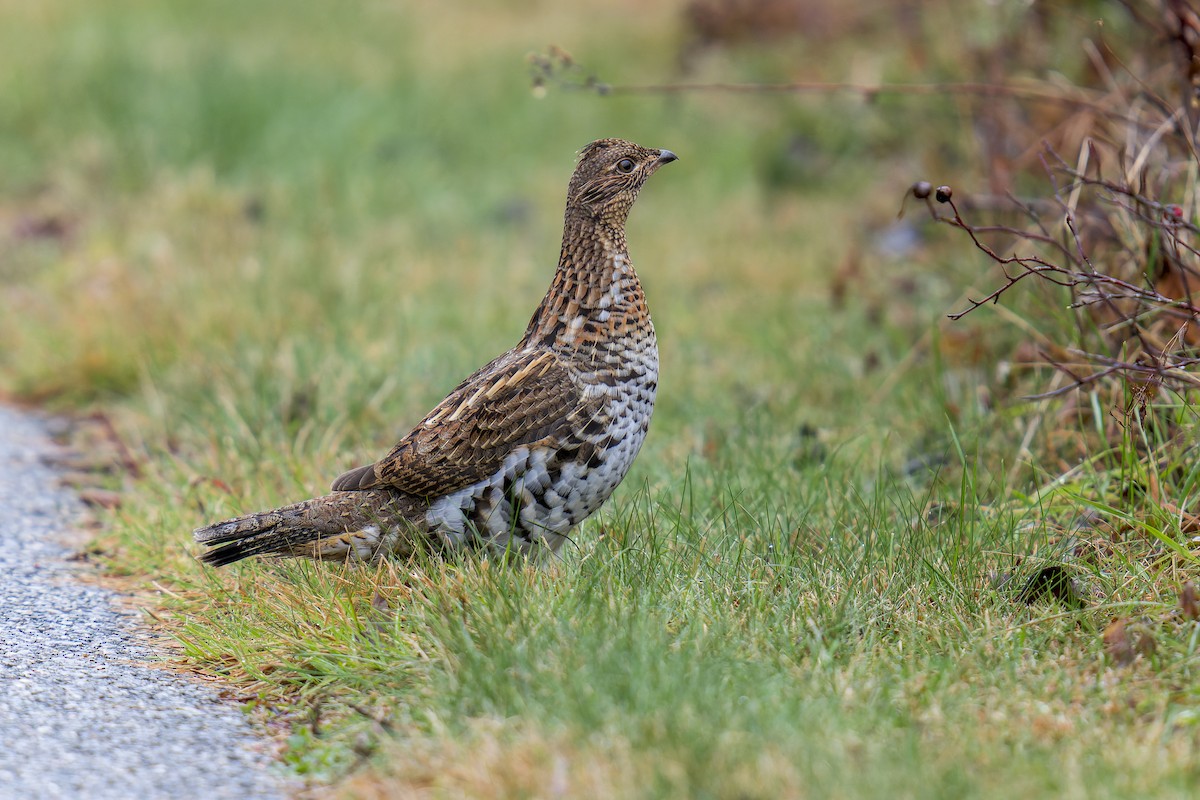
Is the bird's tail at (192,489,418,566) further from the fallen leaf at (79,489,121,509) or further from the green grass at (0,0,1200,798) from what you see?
the fallen leaf at (79,489,121,509)

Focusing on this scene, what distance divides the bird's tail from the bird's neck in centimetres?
74

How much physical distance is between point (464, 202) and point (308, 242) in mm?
2433

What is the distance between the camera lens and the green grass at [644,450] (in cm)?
342

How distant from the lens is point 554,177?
11.8 metres

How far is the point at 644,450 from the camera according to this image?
20.3ft

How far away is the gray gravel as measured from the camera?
3418mm

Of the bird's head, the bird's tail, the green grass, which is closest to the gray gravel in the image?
the green grass

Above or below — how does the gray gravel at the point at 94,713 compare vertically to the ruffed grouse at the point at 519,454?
below

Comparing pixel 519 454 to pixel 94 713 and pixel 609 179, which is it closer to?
pixel 609 179

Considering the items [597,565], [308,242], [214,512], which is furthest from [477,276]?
[597,565]

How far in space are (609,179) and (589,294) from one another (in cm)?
46

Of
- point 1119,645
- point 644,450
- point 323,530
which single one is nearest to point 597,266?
point 323,530

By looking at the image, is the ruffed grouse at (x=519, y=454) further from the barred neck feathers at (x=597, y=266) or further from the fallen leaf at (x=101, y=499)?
the fallen leaf at (x=101, y=499)

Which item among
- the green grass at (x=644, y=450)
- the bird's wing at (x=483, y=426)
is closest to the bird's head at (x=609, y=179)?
the bird's wing at (x=483, y=426)
